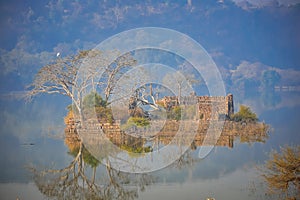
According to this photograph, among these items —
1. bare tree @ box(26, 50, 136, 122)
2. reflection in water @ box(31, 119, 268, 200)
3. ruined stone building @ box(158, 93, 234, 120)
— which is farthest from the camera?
ruined stone building @ box(158, 93, 234, 120)

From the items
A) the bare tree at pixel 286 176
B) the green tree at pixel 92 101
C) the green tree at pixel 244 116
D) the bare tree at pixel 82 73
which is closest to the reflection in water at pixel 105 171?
the green tree at pixel 244 116

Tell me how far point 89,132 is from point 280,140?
451 cm

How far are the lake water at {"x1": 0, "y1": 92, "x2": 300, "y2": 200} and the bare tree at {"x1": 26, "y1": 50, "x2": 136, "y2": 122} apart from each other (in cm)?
64

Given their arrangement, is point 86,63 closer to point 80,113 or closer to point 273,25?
point 80,113

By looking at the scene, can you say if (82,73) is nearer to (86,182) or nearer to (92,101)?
(92,101)

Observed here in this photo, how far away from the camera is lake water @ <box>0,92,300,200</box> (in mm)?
9289

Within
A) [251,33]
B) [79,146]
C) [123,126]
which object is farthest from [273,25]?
[79,146]

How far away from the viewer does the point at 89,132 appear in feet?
43.3

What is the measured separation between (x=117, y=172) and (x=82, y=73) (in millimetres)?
4181

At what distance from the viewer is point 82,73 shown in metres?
13.8

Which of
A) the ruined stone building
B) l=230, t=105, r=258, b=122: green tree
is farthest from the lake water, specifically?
the ruined stone building

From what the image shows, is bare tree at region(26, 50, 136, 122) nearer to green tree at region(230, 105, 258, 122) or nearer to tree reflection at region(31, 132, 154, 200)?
green tree at region(230, 105, 258, 122)

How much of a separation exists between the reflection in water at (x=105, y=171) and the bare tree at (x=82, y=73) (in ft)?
3.69

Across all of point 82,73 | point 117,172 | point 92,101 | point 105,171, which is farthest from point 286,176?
point 82,73
